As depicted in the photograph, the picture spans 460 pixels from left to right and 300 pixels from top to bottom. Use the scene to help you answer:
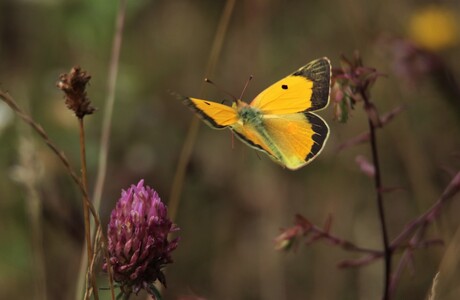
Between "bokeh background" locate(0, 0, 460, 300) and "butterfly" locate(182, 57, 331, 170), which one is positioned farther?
"bokeh background" locate(0, 0, 460, 300)

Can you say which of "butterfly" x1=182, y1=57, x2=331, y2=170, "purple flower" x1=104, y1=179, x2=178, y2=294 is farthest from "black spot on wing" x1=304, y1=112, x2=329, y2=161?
"purple flower" x1=104, y1=179, x2=178, y2=294

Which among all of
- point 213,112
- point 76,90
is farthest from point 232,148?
point 76,90

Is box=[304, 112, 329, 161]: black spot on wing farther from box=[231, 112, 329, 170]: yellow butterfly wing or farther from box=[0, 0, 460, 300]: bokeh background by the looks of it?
box=[0, 0, 460, 300]: bokeh background

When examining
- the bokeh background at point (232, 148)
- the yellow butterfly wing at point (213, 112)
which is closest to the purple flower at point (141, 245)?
the yellow butterfly wing at point (213, 112)

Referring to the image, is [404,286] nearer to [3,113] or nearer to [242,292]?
[242,292]

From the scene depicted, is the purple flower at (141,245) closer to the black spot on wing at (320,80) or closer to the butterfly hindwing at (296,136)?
the butterfly hindwing at (296,136)

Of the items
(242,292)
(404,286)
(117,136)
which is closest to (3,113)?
(117,136)

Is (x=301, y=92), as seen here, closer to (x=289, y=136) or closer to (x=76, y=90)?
(x=289, y=136)
